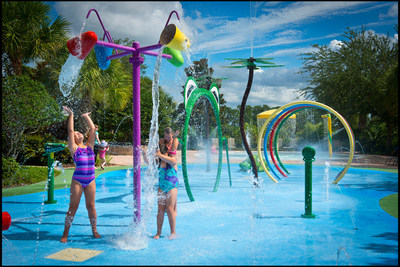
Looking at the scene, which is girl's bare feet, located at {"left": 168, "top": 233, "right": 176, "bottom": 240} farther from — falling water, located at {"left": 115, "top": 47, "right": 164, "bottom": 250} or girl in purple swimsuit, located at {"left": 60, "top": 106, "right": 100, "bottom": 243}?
girl in purple swimsuit, located at {"left": 60, "top": 106, "right": 100, "bottom": 243}

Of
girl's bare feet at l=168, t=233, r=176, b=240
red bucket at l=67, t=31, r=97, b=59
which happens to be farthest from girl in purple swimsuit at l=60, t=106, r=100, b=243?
girl's bare feet at l=168, t=233, r=176, b=240

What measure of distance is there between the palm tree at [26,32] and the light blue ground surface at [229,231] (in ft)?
23.2

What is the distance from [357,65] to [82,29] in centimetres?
2716

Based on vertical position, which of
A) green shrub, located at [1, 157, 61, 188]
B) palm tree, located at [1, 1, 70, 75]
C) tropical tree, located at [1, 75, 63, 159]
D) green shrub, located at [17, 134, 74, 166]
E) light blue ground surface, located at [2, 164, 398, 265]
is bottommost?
light blue ground surface, located at [2, 164, 398, 265]

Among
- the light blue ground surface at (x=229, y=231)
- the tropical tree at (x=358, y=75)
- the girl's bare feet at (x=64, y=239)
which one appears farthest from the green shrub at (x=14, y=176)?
the tropical tree at (x=358, y=75)

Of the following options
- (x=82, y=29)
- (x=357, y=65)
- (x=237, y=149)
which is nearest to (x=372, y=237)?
(x=82, y=29)

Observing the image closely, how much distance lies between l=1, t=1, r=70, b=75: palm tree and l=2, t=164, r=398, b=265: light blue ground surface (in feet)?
23.2

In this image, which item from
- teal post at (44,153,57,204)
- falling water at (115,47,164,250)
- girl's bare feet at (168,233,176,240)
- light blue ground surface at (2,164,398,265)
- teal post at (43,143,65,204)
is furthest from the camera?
teal post at (44,153,57,204)

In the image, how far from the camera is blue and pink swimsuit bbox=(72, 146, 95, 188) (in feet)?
15.4

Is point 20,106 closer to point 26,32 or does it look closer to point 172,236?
point 26,32

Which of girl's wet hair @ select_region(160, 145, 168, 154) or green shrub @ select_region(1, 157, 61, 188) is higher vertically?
girl's wet hair @ select_region(160, 145, 168, 154)

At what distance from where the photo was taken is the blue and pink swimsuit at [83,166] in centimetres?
470

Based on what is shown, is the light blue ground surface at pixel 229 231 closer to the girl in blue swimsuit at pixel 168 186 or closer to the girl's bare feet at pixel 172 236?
the girl's bare feet at pixel 172 236

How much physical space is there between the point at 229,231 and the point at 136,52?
10.3 feet
